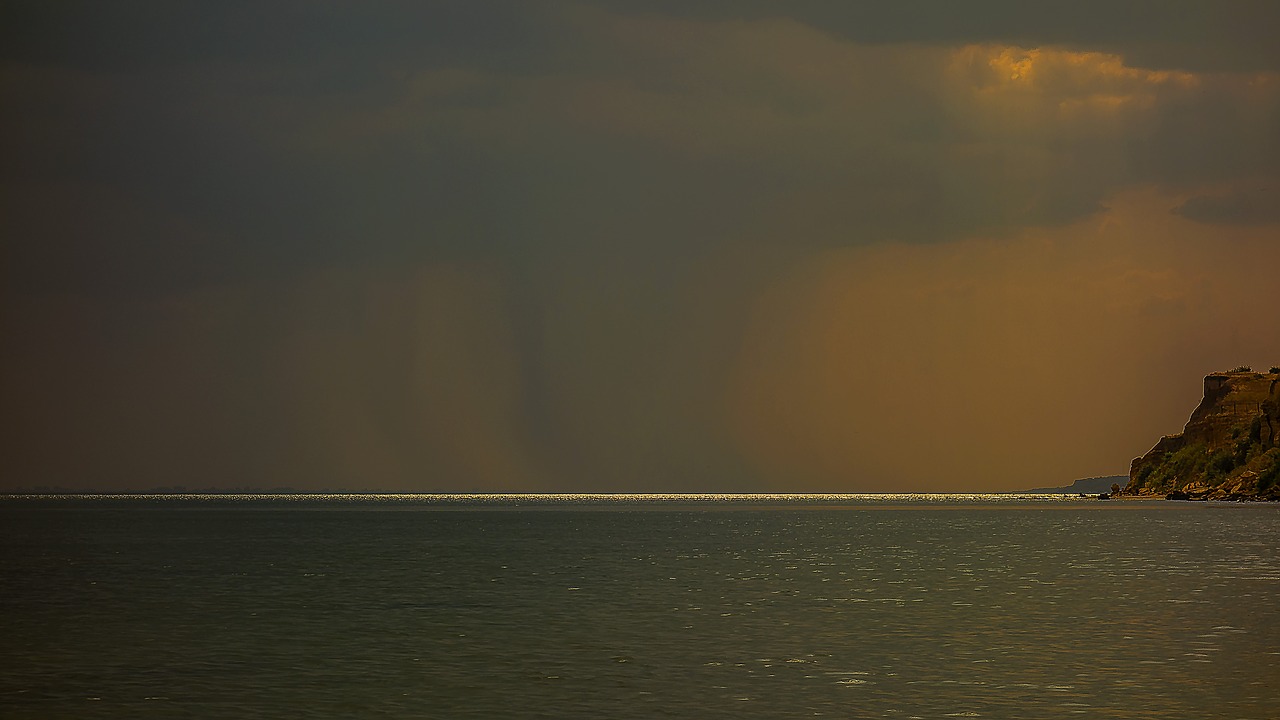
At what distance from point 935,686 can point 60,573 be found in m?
59.7

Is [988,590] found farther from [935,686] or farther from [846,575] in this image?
[935,686]

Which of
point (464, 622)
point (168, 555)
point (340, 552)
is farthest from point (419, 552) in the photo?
point (464, 622)

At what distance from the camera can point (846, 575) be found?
73.3 meters

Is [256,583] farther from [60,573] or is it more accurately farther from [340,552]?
[340,552]

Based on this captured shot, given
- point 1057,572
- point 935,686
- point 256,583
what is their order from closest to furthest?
1. point 935,686
2. point 256,583
3. point 1057,572

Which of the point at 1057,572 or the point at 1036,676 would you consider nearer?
the point at 1036,676

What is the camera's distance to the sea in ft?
104

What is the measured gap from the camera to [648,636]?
44.4 m

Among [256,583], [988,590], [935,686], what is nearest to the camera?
[935,686]

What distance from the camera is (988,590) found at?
205ft

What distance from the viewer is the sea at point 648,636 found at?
31719 mm

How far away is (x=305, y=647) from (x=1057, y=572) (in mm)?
45700

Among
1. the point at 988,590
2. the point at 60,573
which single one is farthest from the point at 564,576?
the point at 60,573

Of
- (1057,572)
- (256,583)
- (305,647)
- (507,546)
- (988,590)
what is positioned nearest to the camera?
(305,647)
